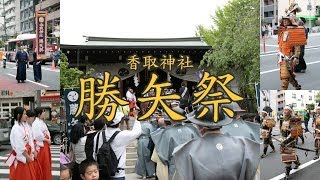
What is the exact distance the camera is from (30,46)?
3.43 m

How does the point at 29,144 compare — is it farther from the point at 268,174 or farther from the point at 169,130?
the point at 268,174

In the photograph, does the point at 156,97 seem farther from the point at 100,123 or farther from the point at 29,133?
the point at 29,133

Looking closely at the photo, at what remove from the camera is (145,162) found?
3.74 metres

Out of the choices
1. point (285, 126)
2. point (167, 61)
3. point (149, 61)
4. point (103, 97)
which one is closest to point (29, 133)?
point (103, 97)

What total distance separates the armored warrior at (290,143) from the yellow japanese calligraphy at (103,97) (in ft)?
4.28

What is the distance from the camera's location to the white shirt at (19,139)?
327 cm

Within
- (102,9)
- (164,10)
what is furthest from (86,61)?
(164,10)

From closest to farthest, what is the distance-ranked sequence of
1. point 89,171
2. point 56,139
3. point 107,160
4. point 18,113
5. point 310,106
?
point 89,171, point 107,160, point 18,113, point 56,139, point 310,106

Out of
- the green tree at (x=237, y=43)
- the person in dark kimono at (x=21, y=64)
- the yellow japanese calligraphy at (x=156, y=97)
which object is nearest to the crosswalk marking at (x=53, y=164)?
the person in dark kimono at (x=21, y=64)

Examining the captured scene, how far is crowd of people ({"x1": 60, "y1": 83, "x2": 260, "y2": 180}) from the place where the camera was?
104 inches

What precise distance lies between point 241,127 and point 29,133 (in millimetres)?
1577

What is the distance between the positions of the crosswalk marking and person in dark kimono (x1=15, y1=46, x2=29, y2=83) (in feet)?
1.86

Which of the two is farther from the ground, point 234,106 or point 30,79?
point 30,79

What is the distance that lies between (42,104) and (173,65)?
102cm
